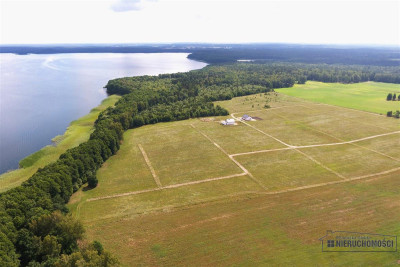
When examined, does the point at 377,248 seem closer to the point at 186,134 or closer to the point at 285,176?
the point at 285,176

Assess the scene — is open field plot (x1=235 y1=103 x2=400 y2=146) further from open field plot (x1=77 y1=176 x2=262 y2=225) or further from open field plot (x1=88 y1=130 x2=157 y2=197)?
open field plot (x1=88 y1=130 x2=157 y2=197)

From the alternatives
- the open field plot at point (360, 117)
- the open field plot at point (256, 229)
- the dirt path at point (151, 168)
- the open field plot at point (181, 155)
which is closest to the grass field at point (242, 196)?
the open field plot at point (256, 229)

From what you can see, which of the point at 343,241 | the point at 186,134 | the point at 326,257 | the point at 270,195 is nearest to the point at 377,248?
the point at 343,241

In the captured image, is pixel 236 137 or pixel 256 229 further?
pixel 236 137

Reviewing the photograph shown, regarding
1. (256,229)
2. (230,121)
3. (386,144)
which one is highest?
(230,121)

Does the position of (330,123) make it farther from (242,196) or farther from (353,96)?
(353,96)

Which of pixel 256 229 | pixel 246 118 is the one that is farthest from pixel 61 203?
pixel 246 118

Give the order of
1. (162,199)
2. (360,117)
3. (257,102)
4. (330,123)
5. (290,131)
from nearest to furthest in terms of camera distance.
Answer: (162,199), (290,131), (330,123), (360,117), (257,102)
